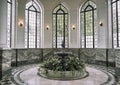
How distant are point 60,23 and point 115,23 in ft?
15.0

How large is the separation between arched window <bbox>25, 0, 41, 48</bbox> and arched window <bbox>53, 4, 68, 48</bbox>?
139 cm

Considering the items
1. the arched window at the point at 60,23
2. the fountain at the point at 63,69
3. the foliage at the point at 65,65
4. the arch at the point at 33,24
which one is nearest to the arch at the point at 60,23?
the arched window at the point at 60,23

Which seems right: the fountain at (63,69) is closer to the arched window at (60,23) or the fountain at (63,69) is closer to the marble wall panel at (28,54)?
the marble wall panel at (28,54)

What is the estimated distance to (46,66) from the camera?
625cm

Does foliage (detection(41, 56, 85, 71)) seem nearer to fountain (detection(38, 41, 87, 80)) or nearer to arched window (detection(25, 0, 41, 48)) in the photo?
fountain (detection(38, 41, 87, 80))

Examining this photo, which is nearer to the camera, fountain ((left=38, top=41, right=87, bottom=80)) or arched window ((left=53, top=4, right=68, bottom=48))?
fountain ((left=38, top=41, right=87, bottom=80))

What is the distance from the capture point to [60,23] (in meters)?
11.6

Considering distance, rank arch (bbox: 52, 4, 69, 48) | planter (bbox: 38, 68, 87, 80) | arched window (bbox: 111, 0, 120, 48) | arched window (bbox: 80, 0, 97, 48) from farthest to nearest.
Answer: arch (bbox: 52, 4, 69, 48) < arched window (bbox: 80, 0, 97, 48) < arched window (bbox: 111, 0, 120, 48) < planter (bbox: 38, 68, 87, 80)

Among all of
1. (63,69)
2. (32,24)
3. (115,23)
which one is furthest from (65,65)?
(32,24)

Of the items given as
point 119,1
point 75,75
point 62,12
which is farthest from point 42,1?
point 75,75

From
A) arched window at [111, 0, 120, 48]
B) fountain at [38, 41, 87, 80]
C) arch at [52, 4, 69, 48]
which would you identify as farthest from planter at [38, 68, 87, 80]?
arch at [52, 4, 69, 48]

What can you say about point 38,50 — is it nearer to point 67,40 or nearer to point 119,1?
point 67,40

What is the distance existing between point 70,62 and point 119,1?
18.6ft

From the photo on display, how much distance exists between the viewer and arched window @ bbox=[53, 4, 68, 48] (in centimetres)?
1139
